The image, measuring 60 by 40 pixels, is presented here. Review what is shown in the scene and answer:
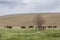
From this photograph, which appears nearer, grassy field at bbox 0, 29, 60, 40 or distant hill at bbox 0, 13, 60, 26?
grassy field at bbox 0, 29, 60, 40

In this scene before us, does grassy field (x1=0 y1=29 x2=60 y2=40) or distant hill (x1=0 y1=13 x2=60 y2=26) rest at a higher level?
grassy field (x1=0 y1=29 x2=60 y2=40)

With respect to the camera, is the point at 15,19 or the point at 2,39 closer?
the point at 2,39

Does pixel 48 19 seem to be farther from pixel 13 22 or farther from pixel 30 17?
pixel 13 22

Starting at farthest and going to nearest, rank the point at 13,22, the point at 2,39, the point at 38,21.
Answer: the point at 13,22 < the point at 38,21 < the point at 2,39

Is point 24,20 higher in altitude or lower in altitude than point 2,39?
lower

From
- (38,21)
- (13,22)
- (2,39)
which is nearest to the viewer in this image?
(2,39)

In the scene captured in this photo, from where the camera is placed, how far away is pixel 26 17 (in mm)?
163500

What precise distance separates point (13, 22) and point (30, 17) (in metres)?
12.8

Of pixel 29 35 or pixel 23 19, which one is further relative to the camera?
pixel 23 19

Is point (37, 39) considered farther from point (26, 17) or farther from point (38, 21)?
point (26, 17)

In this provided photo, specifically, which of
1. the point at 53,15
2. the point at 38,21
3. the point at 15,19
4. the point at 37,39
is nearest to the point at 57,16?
the point at 53,15

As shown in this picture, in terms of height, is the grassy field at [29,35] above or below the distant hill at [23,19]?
above

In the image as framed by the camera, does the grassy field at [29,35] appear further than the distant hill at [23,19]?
No

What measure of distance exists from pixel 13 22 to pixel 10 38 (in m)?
119
